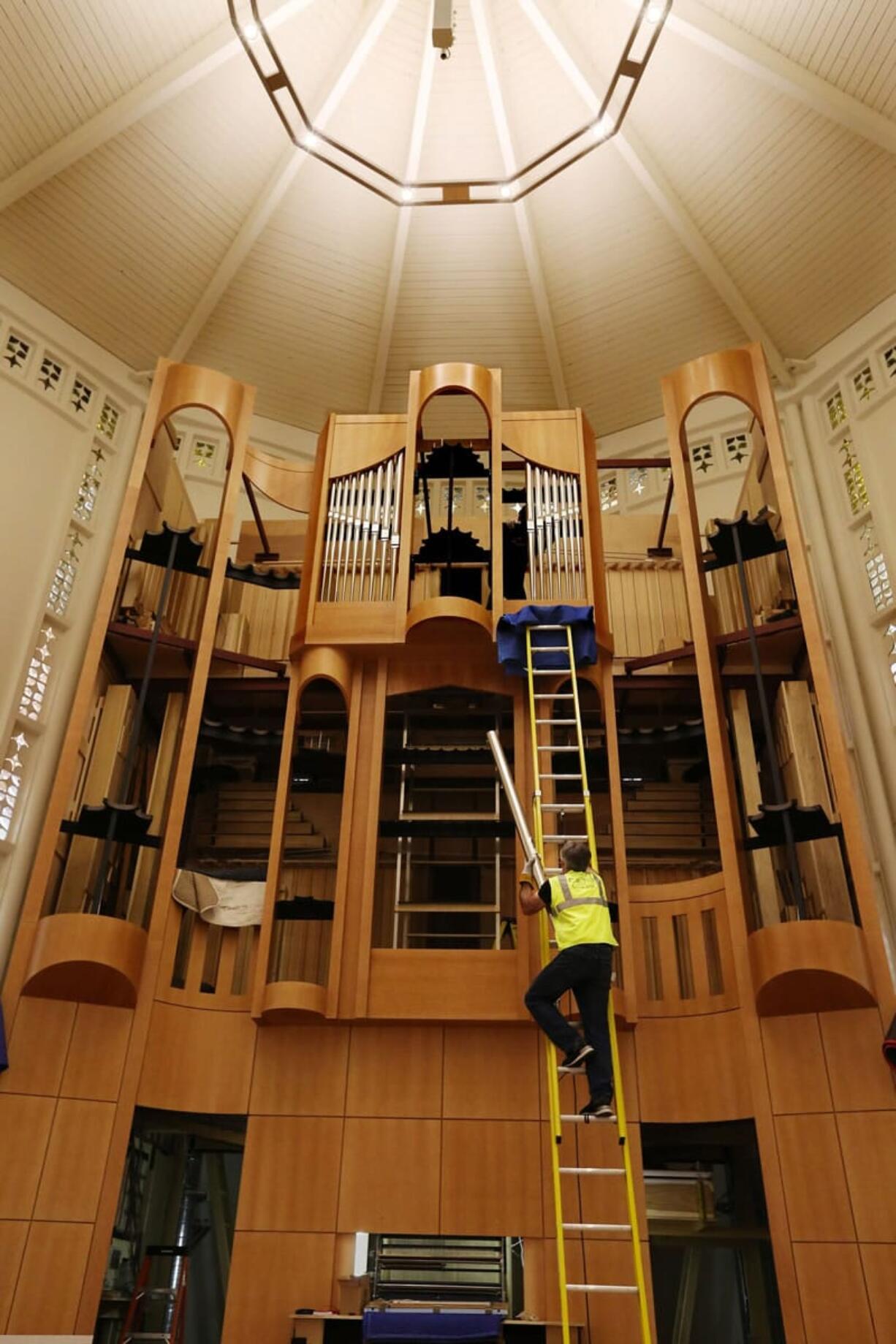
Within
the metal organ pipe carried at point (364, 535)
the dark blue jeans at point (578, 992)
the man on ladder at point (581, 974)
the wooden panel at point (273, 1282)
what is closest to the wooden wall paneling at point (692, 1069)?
the man on ladder at point (581, 974)

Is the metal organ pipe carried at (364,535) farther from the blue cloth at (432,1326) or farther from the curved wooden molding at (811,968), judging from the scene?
the blue cloth at (432,1326)

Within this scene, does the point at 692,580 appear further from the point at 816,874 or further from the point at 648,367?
the point at 648,367

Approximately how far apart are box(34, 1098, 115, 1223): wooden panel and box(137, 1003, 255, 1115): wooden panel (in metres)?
0.33

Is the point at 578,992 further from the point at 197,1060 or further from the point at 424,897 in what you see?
the point at 424,897

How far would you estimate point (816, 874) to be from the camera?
7.94 meters

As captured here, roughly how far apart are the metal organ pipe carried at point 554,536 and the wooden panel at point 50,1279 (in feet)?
19.5

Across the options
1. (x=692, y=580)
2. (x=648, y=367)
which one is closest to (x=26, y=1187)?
(x=692, y=580)

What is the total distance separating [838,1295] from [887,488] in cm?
747

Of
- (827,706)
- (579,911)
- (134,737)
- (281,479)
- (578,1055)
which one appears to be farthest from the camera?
(281,479)

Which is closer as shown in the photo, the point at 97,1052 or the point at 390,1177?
the point at 390,1177

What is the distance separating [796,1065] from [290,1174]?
358 cm

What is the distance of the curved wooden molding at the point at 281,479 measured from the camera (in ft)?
33.2

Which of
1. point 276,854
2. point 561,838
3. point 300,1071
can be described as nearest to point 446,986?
point 300,1071

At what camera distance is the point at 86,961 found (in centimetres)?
705
